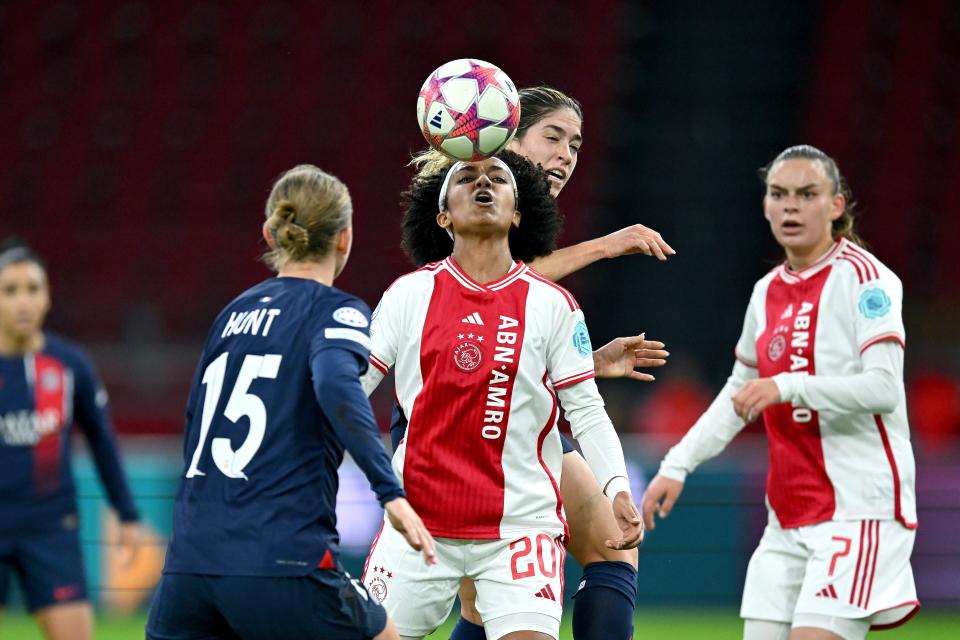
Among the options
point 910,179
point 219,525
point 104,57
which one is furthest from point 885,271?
point 104,57

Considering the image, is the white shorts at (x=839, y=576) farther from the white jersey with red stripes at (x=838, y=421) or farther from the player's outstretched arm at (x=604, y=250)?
the player's outstretched arm at (x=604, y=250)

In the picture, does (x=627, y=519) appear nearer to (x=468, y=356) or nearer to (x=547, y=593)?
(x=547, y=593)

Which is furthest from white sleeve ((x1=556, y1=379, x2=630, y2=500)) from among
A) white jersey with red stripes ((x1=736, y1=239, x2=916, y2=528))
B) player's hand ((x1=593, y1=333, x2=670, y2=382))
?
white jersey with red stripes ((x1=736, y1=239, x2=916, y2=528))

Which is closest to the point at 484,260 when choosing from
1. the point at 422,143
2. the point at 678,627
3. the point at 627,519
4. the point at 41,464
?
the point at 627,519

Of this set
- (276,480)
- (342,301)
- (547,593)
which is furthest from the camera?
(547,593)

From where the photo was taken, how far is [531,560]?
4.15 meters

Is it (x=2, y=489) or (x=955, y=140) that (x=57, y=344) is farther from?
(x=955, y=140)

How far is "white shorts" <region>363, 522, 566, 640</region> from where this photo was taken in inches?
162

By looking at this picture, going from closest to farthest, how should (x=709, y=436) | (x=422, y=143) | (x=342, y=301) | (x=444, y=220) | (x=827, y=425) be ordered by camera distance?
(x=342, y=301) < (x=444, y=220) < (x=827, y=425) < (x=709, y=436) < (x=422, y=143)

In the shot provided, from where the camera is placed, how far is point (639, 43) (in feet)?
46.4

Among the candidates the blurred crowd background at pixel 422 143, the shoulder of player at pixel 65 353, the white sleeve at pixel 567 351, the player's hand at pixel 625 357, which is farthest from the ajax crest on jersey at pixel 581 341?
the blurred crowd background at pixel 422 143

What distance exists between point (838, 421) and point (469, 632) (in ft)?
4.86

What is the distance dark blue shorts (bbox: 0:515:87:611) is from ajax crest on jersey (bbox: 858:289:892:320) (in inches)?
114

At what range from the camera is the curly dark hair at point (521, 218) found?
4668 millimetres
